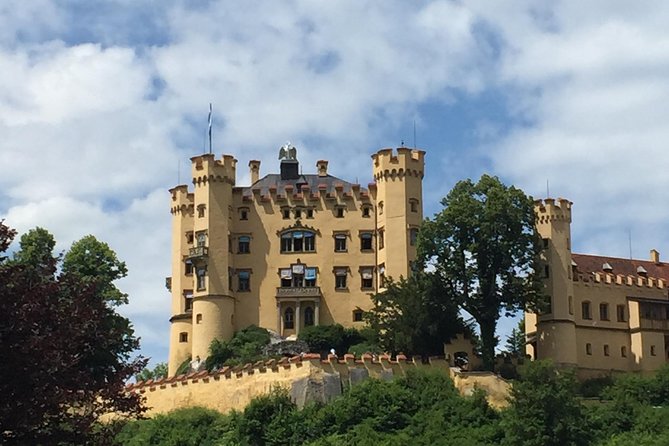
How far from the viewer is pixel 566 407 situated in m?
48.1

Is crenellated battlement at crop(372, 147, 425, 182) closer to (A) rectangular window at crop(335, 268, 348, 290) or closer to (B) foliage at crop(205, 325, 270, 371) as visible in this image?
(A) rectangular window at crop(335, 268, 348, 290)

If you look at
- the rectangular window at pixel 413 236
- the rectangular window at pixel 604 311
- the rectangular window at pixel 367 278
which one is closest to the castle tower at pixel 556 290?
the rectangular window at pixel 604 311

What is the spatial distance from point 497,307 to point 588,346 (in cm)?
948

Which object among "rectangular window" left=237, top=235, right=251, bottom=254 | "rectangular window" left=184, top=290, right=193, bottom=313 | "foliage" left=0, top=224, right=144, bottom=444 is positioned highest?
"rectangular window" left=237, top=235, right=251, bottom=254

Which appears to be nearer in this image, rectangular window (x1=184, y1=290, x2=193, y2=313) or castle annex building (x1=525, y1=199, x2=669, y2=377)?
castle annex building (x1=525, y1=199, x2=669, y2=377)

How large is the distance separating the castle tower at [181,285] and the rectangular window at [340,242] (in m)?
8.70

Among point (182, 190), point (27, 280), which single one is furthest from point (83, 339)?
point (182, 190)

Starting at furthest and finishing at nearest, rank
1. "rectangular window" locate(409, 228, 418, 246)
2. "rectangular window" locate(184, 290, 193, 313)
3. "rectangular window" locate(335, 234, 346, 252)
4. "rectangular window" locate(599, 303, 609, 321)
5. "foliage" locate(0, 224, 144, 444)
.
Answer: "rectangular window" locate(184, 290, 193, 313) < "rectangular window" locate(335, 234, 346, 252) < "rectangular window" locate(409, 228, 418, 246) < "rectangular window" locate(599, 303, 609, 321) < "foliage" locate(0, 224, 144, 444)

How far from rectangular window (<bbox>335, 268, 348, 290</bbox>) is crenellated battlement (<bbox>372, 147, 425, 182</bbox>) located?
5.69 metres

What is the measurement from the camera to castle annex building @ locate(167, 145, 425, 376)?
6938cm

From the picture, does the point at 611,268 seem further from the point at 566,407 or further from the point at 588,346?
the point at 566,407

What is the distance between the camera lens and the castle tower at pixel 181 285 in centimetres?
7150

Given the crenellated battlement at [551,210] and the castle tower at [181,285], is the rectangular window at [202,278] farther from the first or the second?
the crenellated battlement at [551,210]

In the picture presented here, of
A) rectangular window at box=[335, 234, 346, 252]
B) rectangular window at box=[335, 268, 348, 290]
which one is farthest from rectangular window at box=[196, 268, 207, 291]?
rectangular window at box=[335, 234, 346, 252]
